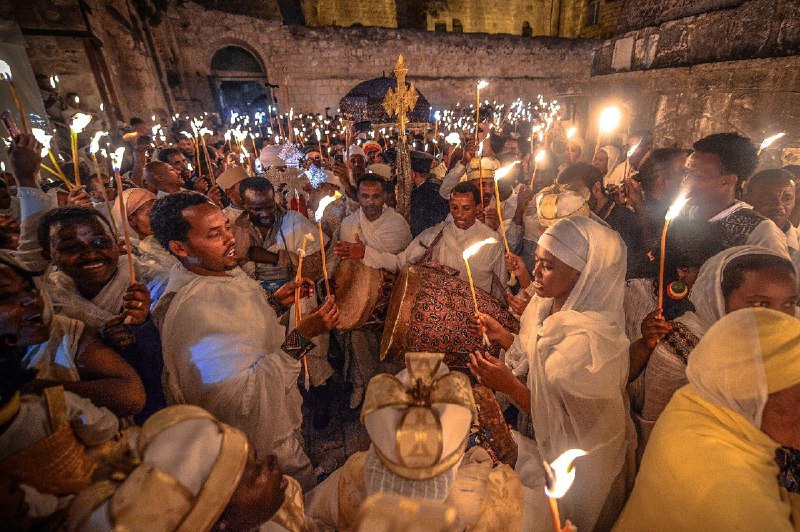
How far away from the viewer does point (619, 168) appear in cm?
582

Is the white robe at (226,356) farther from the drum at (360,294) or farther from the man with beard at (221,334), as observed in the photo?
the drum at (360,294)

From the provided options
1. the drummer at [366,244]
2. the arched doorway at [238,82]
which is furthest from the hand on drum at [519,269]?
the arched doorway at [238,82]

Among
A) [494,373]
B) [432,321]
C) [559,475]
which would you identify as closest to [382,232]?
[432,321]

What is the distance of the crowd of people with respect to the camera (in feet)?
3.44

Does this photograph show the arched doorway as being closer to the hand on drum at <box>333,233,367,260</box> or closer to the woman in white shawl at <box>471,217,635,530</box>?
the hand on drum at <box>333,233,367,260</box>

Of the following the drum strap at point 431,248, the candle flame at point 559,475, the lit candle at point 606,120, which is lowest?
the drum strap at point 431,248

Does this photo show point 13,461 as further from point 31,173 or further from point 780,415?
point 31,173

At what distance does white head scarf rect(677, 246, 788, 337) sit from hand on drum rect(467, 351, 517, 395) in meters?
1.02

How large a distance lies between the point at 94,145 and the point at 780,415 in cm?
363

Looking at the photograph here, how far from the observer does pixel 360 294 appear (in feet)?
9.46

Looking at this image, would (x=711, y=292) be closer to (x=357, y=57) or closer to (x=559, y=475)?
(x=559, y=475)

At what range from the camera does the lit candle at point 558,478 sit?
39.1 inches

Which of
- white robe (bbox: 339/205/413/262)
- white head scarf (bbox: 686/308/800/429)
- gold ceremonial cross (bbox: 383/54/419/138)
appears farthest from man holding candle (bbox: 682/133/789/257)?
gold ceremonial cross (bbox: 383/54/419/138)

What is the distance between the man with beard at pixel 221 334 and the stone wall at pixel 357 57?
16230 millimetres
